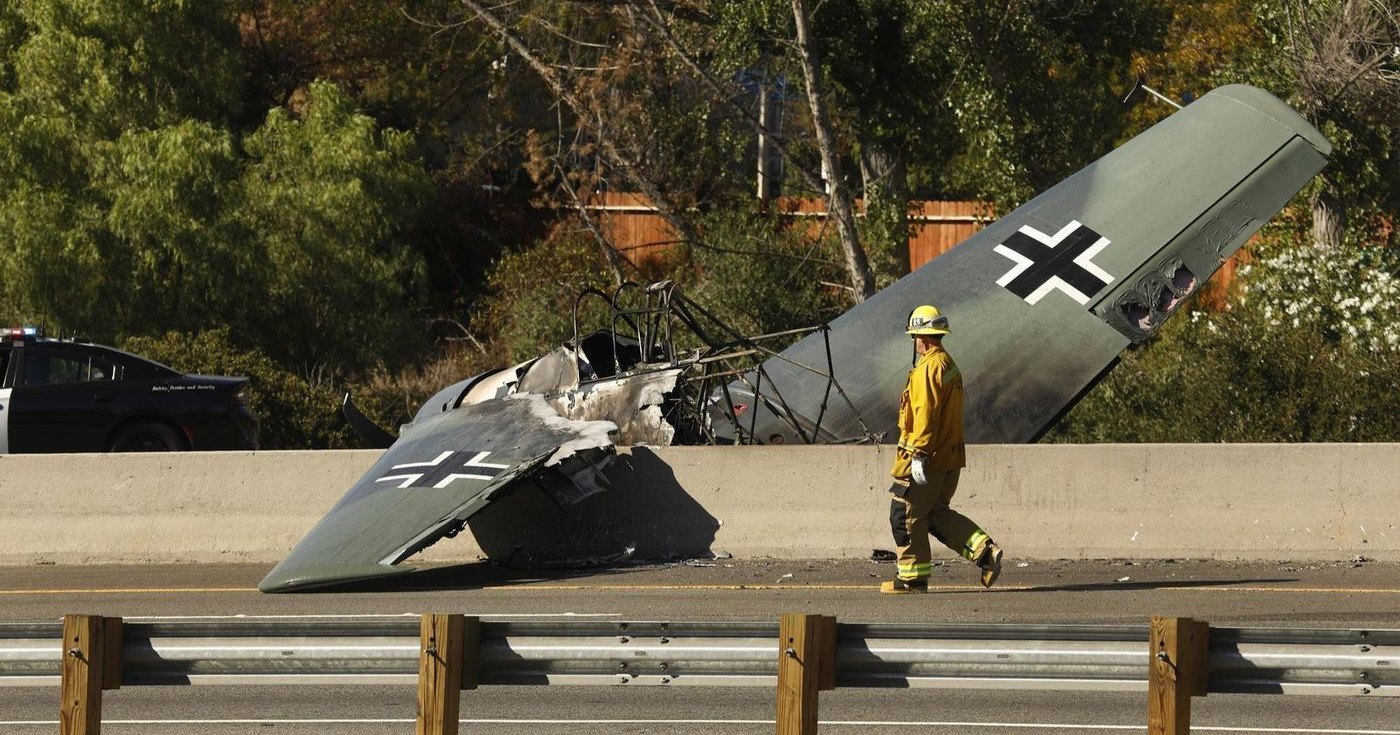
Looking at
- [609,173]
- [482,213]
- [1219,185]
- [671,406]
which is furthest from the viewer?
[482,213]

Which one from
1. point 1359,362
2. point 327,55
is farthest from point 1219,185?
point 327,55

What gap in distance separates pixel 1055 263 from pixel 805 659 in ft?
30.6

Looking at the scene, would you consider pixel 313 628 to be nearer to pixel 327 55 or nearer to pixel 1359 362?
pixel 1359 362

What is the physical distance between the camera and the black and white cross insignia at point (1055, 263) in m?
13.6

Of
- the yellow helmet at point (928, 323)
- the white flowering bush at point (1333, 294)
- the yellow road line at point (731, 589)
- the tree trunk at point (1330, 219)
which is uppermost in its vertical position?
the tree trunk at point (1330, 219)

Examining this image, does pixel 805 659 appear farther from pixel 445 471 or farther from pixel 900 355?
pixel 900 355

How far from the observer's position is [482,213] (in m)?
33.1

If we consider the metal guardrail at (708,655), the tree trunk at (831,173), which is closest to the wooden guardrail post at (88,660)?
the metal guardrail at (708,655)

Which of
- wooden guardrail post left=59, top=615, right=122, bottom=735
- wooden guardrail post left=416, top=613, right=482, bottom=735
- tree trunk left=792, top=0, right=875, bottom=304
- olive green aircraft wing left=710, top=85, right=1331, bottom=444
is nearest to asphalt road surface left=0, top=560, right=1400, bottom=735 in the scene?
olive green aircraft wing left=710, top=85, right=1331, bottom=444

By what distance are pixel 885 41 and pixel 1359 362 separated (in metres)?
9.17

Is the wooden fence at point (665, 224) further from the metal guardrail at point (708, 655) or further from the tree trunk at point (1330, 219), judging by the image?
the metal guardrail at point (708, 655)

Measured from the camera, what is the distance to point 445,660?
5211 millimetres

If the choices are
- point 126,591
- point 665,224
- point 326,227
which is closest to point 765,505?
point 126,591

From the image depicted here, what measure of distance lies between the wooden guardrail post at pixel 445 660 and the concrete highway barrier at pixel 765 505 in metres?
6.85
